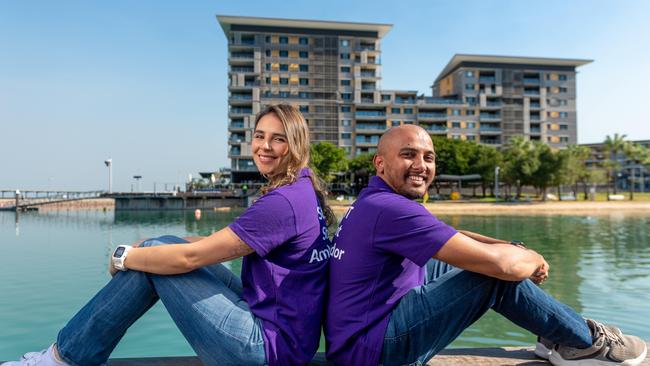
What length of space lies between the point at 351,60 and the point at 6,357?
2748 inches

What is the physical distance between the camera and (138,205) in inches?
1893

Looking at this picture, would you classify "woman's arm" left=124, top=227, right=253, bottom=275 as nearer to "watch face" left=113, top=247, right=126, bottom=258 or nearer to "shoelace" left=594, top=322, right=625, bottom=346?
"watch face" left=113, top=247, right=126, bottom=258

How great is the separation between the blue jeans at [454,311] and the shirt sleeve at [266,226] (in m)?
0.68

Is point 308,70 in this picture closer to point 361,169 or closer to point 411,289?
point 361,169

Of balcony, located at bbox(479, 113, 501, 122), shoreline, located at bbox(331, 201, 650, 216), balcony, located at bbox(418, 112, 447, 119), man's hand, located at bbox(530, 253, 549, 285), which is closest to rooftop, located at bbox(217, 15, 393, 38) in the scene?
balcony, located at bbox(418, 112, 447, 119)

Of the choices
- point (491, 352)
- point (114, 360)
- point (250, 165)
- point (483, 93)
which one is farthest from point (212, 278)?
point (483, 93)

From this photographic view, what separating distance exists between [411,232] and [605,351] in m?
1.32

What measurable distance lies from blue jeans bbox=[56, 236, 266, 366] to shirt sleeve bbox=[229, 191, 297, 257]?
33 cm

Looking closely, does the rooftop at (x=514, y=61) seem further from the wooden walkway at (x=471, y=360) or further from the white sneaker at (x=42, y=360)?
the white sneaker at (x=42, y=360)

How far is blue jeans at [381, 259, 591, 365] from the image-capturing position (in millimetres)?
2094

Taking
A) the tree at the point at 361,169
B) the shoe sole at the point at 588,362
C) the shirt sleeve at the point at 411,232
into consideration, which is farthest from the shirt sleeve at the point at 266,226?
the tree at the point at 361,169

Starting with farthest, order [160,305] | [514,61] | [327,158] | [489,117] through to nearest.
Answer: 1. [514,61]
2. [489,117]
3. [327,158]
4. [160,305]

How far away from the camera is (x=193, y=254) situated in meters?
2.05

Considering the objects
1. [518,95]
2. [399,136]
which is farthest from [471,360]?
[518,95]
